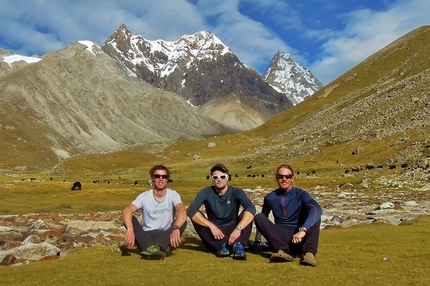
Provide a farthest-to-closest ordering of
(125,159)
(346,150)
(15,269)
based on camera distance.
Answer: (125,159)
(346,150)
(15,269)

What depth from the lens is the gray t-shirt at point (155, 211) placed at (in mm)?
15383

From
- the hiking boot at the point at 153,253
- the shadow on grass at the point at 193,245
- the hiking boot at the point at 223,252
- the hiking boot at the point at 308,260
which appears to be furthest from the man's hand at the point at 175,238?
the hiking boot at the point at 308,260

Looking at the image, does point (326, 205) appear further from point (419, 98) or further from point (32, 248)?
point (419, 98)

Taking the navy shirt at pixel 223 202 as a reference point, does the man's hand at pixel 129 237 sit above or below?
below

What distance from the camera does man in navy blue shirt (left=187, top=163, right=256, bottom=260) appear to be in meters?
14.5

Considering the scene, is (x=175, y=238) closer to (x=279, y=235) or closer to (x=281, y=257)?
(x=279, y=235)

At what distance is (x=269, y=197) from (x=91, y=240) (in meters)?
12.0

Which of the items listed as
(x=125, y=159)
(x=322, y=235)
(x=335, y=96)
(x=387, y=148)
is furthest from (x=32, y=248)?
(x=335, y=96)

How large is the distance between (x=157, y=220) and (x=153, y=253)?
1487 mm

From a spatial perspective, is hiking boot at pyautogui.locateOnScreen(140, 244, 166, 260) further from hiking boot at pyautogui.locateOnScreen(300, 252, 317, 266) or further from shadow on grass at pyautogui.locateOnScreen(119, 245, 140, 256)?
hiking boot at pyautogui.locateOnScreen(300, 252, 317, 266)

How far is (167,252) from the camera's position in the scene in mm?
14656

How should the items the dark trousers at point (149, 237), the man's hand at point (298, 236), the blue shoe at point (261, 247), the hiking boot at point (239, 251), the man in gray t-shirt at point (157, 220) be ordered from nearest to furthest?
the man's hand at point (298, 236) → the hiking boot at point (239, 251) → the man in gray t-shirt at point (157, 220) → the dark trousers at point (149, 237) → the blue shoe at point (261, 247)

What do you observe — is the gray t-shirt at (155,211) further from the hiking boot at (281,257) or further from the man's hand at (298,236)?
the man's hand at (298,236)

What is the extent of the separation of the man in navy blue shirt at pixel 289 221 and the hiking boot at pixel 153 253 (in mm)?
3440
